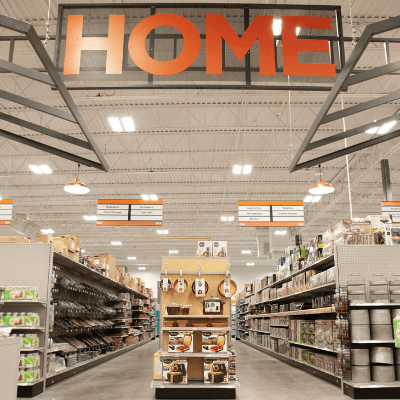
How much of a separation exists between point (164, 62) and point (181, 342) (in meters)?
3.53

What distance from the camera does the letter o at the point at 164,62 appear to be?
12.0ft

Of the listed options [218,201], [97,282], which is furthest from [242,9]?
[218,201]

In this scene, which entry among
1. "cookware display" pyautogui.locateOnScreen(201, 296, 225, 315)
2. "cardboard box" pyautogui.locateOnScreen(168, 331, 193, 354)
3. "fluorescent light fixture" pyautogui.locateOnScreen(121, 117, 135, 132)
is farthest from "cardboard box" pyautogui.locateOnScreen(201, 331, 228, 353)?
"fluorescent light fixture" pyautogui.locateOnScreen(121, 117, 135, 132)

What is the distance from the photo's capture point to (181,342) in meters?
→ 5.26

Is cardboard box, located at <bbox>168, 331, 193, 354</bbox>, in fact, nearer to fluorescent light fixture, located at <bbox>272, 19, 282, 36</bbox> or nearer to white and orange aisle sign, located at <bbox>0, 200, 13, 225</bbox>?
fluorescent light fixture, located at <bbox>272, 19, 282, 36</bbox>

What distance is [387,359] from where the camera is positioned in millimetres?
5172

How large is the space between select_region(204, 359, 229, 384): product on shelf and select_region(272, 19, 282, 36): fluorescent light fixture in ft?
13.1

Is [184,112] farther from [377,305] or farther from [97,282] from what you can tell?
[377,305]

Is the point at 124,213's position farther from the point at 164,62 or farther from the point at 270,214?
the point at 164,62

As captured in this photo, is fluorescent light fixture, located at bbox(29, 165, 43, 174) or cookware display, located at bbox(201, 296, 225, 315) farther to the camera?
fluorescent light fixture, located at bbox(29, 165, 43, 174)

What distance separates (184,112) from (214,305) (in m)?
7.16

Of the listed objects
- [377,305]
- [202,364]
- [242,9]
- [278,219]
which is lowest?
[202,364]

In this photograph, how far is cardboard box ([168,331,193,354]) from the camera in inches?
206

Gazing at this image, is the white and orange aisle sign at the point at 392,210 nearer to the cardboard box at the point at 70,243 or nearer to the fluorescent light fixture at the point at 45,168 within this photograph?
the cardboard box at the point at 70,243
